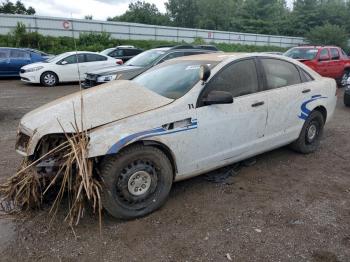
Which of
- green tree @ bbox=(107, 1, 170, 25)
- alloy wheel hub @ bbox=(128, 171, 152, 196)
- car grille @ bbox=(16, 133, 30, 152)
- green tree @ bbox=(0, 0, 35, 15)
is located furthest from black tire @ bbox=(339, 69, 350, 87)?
green tree @ bbox=(107, 1, 170, 25)

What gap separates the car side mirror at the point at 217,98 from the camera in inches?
152

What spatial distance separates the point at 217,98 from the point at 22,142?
2.17 m

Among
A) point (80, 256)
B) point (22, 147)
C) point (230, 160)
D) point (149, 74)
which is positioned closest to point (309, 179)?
point (230, 160)

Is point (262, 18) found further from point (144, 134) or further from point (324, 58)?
point (144, 134)

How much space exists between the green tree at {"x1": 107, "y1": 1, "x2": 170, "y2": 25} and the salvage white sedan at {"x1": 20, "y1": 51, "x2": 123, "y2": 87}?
202 ft

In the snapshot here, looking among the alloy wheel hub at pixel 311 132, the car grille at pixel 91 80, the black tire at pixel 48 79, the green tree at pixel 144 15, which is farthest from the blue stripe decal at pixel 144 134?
the green tree at pixel 144 15

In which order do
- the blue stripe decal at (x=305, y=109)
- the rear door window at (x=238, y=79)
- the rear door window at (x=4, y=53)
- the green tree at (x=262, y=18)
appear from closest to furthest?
the rear door window at (x=238, y=79), the blue stripe decal at (x=305, y=109), the rear door window at (x=4, y=53), the green tree at (x=262, y=18)

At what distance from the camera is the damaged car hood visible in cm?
340

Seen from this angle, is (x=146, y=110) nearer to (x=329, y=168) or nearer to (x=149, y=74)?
(x=149, y=74)

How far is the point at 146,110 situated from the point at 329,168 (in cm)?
298

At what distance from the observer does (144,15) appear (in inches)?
2916

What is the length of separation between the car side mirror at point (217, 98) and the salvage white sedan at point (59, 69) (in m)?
11.0

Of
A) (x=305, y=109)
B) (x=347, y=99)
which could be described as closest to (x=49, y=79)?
(x=347, y=99)

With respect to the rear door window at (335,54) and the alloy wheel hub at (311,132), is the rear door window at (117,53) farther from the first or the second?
the alloy wheel hub at (311,132)
